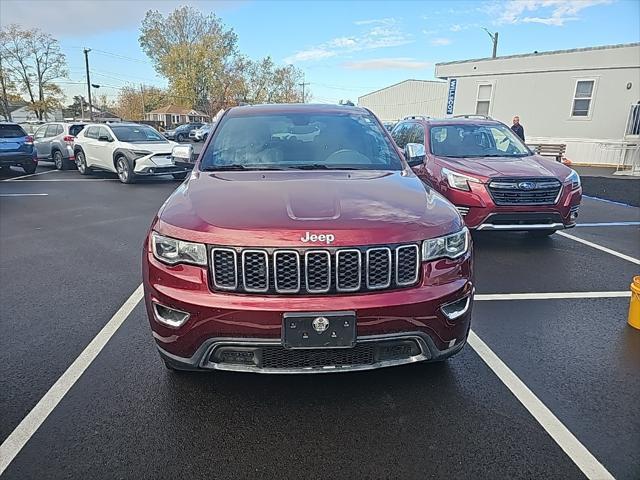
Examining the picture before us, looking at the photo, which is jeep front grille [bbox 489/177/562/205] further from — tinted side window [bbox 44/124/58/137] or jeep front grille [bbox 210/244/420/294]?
tinted side window [bbox 44/124/58/137]

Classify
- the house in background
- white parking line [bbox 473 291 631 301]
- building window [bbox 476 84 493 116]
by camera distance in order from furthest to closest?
1. the house in background
2. building window [bbox 476 84 493 116]
3. white parking line [bbox 473 291 631 301]

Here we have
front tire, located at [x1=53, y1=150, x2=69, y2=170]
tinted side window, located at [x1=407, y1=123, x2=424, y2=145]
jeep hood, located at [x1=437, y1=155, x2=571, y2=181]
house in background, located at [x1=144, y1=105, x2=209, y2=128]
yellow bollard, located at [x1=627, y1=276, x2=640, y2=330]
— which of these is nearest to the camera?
yellow bollard, located at [x1=627, y1=276, x2=640, y2=330]

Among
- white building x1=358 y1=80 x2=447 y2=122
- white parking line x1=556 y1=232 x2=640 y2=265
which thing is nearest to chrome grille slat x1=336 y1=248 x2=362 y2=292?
white parking line x1=556 y1=232 x2=640 y2=265

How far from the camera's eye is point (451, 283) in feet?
8.39

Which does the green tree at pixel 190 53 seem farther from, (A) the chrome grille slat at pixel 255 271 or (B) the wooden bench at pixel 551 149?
(A) the chrome grille slat at pixel 255 271

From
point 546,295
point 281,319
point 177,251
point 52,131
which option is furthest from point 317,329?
point 52,131

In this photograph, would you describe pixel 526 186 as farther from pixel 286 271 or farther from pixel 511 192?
pixel 286 271

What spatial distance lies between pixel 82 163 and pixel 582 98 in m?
18.7

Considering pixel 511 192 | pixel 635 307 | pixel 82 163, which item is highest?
pixel 511 192

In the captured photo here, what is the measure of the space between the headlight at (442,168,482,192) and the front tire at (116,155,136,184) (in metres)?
9.29

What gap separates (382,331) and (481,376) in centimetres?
110

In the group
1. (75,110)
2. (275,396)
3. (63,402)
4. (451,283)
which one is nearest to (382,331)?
(451,283)

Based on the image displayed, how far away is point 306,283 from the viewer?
7.84 ft

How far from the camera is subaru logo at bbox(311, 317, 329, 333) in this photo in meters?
2.33
